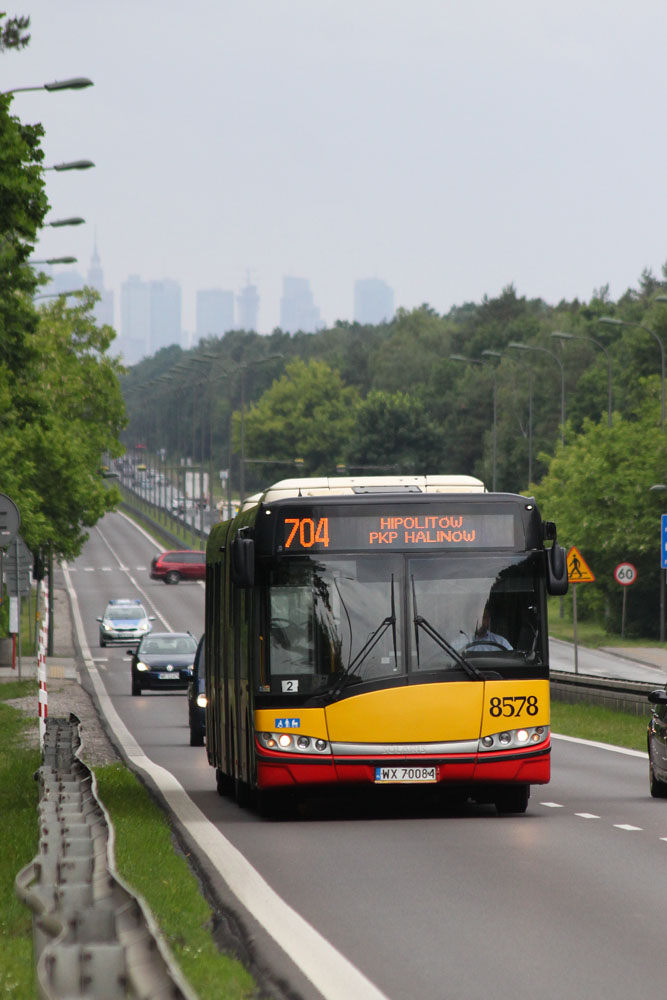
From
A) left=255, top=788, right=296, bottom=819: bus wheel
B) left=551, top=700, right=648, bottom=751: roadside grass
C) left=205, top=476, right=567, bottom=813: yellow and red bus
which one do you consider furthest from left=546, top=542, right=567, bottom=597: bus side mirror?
left=551, top=700, right=648, bottom=751: roadside grass

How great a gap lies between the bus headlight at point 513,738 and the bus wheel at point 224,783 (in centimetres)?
381

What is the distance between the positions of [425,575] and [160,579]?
93.3m

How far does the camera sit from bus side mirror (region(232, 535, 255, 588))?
51.9ft

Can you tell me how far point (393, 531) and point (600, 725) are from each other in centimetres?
1651

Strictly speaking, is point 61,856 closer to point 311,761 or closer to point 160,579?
point 311,761

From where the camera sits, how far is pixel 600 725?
1260 inches

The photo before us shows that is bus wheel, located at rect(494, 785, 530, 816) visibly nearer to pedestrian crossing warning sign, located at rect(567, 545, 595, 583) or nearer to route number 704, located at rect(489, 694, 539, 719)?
route number 704, located at rect(489, 694, 539, 719)

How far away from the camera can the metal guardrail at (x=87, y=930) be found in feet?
16.9

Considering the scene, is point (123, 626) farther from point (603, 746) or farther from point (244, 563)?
point (244, 563)

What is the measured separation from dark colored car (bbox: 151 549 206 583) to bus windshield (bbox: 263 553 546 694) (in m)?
91.9

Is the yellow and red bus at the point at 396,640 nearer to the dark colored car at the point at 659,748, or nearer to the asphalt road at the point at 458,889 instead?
the asphalt road at the point at 458,889

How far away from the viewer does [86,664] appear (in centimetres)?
6131

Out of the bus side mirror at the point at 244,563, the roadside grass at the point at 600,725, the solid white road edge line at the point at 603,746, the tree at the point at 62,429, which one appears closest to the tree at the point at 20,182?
the tree at the point at 62,429

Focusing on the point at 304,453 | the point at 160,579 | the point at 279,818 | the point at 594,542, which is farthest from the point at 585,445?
the point at 304,453
